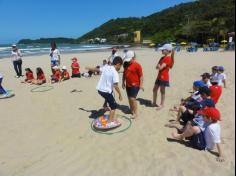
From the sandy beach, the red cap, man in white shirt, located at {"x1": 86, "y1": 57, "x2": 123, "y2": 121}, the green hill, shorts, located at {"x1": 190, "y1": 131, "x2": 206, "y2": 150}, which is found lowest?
the sandy beach

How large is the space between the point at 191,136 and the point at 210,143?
0.39m

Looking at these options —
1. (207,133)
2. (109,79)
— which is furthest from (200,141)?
(109,79)

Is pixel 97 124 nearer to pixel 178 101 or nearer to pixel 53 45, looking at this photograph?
pixel 178 101

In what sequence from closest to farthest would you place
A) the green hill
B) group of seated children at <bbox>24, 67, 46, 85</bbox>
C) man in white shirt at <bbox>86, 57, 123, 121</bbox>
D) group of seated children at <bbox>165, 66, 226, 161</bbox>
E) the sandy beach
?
the green hill
the sandy beach
group of seated children at <bbox>165, 66, 226, 161</bbox>
man in white shirt at <bbox>86, 57, 123, 121</bbox>
group of seated children at <bbox>24, 67, 46, 85</bbox>

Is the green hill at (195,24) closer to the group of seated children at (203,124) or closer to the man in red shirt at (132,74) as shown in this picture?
the group of seated children at (203,124)

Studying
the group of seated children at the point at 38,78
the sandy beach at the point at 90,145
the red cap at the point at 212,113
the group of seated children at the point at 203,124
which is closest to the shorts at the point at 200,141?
the group of seated children at the point at 203,124

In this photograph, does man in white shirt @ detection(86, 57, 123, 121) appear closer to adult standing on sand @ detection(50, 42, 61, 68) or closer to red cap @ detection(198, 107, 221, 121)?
red cap @ detection(198, 107, 221, 121)

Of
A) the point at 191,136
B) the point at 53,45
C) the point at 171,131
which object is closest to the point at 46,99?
the point at 53,45

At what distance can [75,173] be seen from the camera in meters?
3.60

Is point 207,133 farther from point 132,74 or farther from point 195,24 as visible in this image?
point 195,24

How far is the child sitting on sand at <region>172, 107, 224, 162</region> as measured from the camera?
3.66 metres

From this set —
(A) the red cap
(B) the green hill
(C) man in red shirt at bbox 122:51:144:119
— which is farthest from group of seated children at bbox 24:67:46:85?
(A) the red cap

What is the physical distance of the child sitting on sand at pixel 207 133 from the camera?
12.0 feet

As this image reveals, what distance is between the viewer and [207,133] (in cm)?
388
